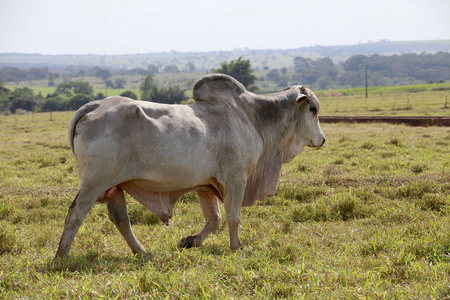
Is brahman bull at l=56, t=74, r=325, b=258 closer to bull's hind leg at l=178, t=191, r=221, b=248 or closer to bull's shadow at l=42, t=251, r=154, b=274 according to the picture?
bull's hind leg at l=178, t=191, r=221, b=248

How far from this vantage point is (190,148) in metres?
4.65

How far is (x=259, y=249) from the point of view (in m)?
4.73

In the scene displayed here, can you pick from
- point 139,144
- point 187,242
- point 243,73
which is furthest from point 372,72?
point 139,144

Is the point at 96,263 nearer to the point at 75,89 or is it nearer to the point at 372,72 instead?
the point at 75,89

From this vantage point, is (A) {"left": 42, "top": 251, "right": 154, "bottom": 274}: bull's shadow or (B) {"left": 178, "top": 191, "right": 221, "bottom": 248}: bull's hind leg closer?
(A) {"left": 42, "top": 251, "right": 154, "bottom": 274}: bull's shadow

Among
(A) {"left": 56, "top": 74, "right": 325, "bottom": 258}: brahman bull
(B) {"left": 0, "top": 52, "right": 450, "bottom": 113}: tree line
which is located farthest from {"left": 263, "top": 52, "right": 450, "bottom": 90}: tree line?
(A) {"left": 56, "top": 74, "right": 325, "bottom": 258}: brahman bull

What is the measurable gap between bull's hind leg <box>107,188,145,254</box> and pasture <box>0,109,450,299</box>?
0.17 metres

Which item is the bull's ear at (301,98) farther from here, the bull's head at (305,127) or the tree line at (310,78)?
the tree line at (310,78)

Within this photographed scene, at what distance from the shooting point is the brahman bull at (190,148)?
4340 millimetres

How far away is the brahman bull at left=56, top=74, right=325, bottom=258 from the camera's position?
4.34m

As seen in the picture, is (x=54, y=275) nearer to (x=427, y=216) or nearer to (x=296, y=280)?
(x=296, y=280)

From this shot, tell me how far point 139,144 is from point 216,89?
1.50 metres

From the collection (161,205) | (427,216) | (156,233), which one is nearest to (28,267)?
(161,205)

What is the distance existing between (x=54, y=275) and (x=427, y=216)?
14.3 ft
